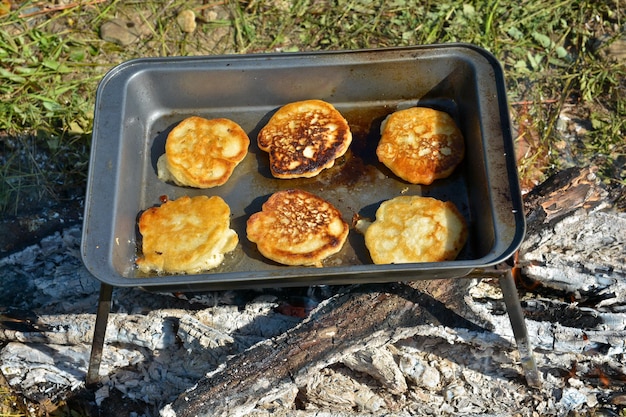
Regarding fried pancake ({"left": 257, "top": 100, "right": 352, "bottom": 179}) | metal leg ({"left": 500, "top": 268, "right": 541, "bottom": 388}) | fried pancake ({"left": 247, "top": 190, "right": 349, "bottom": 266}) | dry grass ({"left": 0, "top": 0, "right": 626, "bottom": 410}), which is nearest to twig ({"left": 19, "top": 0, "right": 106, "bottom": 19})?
dry grass ({"left": 0, "top": 0, "right": 626, "bottom": 410})

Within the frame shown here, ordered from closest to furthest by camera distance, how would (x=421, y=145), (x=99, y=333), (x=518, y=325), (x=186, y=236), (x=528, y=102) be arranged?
(x=518, y=325) < (x=99, y=333) < (x=186, y=236) < (x=421, y=145) < (x=528, y=102)

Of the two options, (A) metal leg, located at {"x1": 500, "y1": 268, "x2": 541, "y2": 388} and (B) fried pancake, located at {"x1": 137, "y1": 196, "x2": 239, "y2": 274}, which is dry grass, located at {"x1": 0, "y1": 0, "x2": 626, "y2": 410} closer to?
(B) fried pancake, located at {"x1": 137, "y1": 196, "x2": 239, "y2": 274}

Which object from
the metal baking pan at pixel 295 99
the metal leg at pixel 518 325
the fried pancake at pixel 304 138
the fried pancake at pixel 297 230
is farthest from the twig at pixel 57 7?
the metal leg at pixel 518 325

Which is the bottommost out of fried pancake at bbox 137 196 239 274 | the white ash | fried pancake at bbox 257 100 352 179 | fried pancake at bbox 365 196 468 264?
the white ash

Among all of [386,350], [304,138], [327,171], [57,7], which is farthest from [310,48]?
[386,350]

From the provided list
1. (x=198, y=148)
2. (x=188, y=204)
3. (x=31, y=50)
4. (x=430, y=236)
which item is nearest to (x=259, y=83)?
(x=198, y=148)

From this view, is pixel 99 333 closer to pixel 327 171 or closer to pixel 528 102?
pixel 327 171
